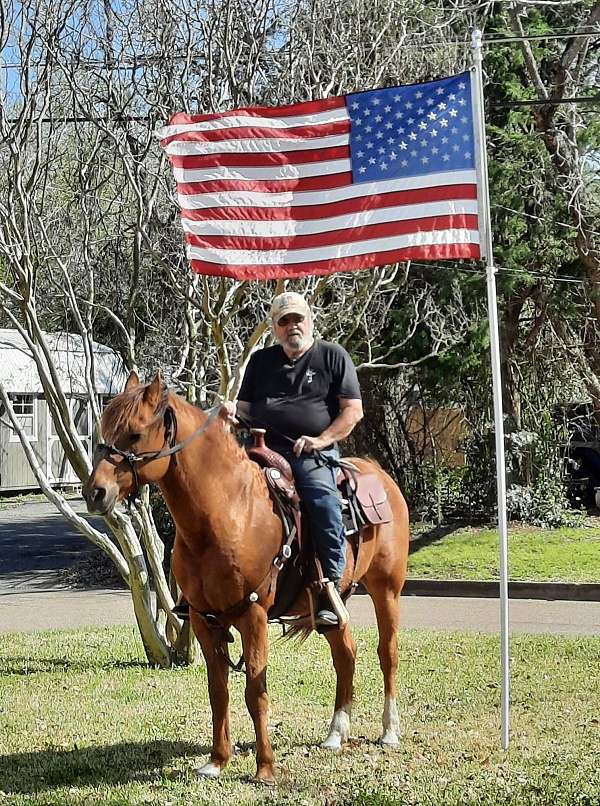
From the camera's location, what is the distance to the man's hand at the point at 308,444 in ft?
22.0

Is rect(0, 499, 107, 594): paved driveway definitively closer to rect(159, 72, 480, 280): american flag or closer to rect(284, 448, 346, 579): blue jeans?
rect(159, 72, 480, 280): american flag

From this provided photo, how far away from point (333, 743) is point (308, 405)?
2.22 meters

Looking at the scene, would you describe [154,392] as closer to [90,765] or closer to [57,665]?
[90,765]

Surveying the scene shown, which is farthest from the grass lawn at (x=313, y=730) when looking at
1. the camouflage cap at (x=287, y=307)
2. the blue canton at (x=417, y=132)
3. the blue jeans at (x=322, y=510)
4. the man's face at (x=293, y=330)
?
the blue canton at (x=417, y=132)

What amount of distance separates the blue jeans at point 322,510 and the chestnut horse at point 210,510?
0.76ft

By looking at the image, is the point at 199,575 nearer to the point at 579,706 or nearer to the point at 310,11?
the point at 579,706

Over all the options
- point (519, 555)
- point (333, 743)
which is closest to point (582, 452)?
point (519, 555)

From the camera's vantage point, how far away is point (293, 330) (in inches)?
271

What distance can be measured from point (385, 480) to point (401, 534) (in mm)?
399

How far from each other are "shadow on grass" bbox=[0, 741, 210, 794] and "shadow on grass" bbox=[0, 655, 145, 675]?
3034 mm

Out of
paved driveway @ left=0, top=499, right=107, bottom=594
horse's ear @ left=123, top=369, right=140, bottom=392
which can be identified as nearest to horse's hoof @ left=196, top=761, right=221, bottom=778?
horse's ear @ left=123, top=369, right=140, bottom=392

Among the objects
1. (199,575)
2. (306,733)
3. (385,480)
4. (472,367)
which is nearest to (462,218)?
(385,480)

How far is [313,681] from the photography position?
9.57 meters

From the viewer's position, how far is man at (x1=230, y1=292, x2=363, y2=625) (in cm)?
678
